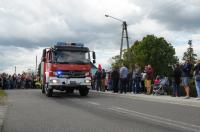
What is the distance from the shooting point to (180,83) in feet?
73.5

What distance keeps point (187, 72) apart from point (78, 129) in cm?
1092

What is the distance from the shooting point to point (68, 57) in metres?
23.8

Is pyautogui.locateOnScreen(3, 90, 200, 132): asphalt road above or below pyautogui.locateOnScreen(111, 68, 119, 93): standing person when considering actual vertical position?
below

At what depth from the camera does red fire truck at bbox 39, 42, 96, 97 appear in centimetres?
2361

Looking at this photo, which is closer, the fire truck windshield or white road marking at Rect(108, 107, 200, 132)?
white road marking at Rect(108, 107, 200, 132)

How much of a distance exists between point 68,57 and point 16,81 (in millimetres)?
21771

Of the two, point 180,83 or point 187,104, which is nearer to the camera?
point 187,104

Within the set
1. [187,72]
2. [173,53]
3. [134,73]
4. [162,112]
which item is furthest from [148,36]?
[162,112]

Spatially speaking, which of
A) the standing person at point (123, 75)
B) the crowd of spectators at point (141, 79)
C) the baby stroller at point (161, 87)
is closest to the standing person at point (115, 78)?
the crowd of spectators at point (141, 79)

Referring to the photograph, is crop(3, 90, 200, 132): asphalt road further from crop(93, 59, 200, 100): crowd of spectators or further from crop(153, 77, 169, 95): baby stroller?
crop(153, 77, 169, 95): baby stroller

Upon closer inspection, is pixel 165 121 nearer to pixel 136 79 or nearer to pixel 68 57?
pixel 68 57

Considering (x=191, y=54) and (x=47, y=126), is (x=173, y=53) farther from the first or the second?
(x=47, y=126)

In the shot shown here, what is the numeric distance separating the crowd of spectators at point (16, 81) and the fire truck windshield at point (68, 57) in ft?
63.5

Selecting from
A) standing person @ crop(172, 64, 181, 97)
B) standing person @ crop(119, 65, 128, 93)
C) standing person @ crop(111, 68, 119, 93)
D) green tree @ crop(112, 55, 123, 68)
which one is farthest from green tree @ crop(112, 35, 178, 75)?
standing person @ crop(172, 64, 181, 97)
